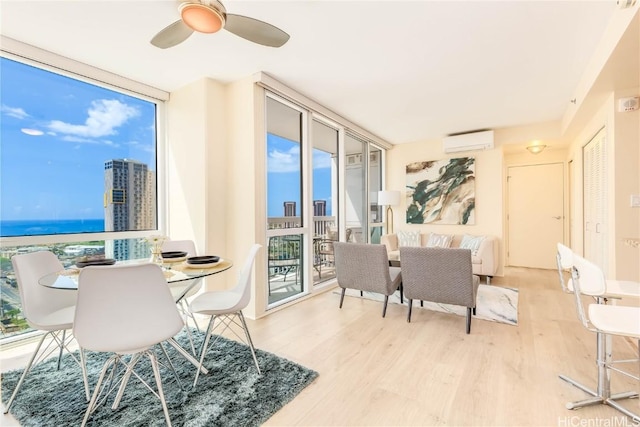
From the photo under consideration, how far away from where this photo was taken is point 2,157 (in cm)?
244

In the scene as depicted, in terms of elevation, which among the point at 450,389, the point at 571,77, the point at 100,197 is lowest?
the point at 450,389

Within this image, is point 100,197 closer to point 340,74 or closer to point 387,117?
point 340,74

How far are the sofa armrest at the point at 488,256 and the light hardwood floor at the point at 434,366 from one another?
94 centimetres

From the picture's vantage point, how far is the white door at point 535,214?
17.5 ft

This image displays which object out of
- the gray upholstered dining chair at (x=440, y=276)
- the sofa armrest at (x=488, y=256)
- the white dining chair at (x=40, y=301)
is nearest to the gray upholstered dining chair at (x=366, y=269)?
the gray upholstered dining chair at (x=440, y=276)

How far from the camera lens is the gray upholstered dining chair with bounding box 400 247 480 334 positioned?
2.65m

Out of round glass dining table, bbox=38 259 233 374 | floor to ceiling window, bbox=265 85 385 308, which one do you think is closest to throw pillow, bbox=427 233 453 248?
floor to ceiling window, bbox=265 85 385 308

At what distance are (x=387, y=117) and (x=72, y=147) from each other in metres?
3.80

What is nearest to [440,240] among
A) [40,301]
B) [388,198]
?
[388,198]

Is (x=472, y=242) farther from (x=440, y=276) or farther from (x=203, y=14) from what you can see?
(x=203, y=14)

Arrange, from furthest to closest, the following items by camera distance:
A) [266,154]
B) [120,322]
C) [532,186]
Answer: [532,186]
[266,154]
[120,322]

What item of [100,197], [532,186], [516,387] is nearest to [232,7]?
[100,197]

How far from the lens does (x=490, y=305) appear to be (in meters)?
3.37

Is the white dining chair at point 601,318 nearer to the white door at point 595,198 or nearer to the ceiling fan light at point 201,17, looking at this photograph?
the white door at point 595,198
